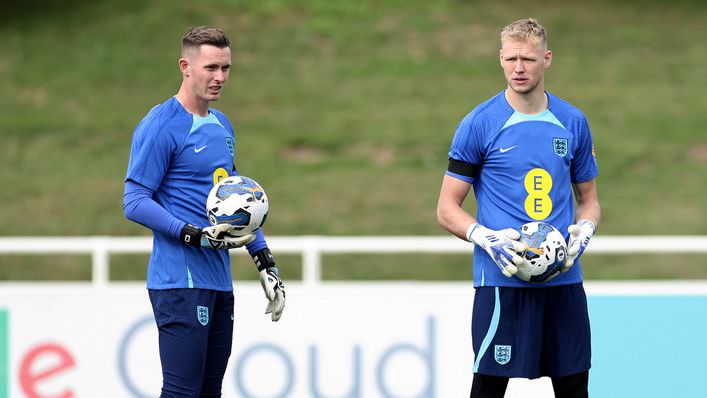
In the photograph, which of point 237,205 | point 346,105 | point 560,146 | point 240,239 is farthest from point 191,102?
point 346,105

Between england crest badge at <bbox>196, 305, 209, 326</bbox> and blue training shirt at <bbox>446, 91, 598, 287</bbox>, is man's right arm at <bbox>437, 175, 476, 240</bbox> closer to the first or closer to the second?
blue training shirt at <bbox>446, 91, 598, 287</bbox>

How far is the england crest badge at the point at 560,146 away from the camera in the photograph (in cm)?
494

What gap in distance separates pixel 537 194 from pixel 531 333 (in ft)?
1.87

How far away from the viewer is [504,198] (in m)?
4.94

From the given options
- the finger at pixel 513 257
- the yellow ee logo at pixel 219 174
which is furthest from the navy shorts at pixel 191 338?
the finger at pixel 513 257

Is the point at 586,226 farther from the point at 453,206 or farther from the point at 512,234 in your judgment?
the point at 453,206

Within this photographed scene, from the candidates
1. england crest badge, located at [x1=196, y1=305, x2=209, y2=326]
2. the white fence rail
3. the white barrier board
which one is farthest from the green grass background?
england crest badge, located at [x1=196, y1=305, x2=209, y2=326]

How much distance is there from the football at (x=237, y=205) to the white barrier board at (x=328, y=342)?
9.08ft

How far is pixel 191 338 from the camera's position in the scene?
4.90m

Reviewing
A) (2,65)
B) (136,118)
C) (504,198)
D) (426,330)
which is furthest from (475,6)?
(504,198)

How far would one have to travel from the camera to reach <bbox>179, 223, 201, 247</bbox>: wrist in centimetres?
486

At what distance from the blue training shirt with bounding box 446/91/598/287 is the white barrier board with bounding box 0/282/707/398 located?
256cm

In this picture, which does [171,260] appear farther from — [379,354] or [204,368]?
[379,354]

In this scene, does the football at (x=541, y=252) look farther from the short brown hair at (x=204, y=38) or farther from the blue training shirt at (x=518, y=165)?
the short brown hair at (x=204, y=38)
